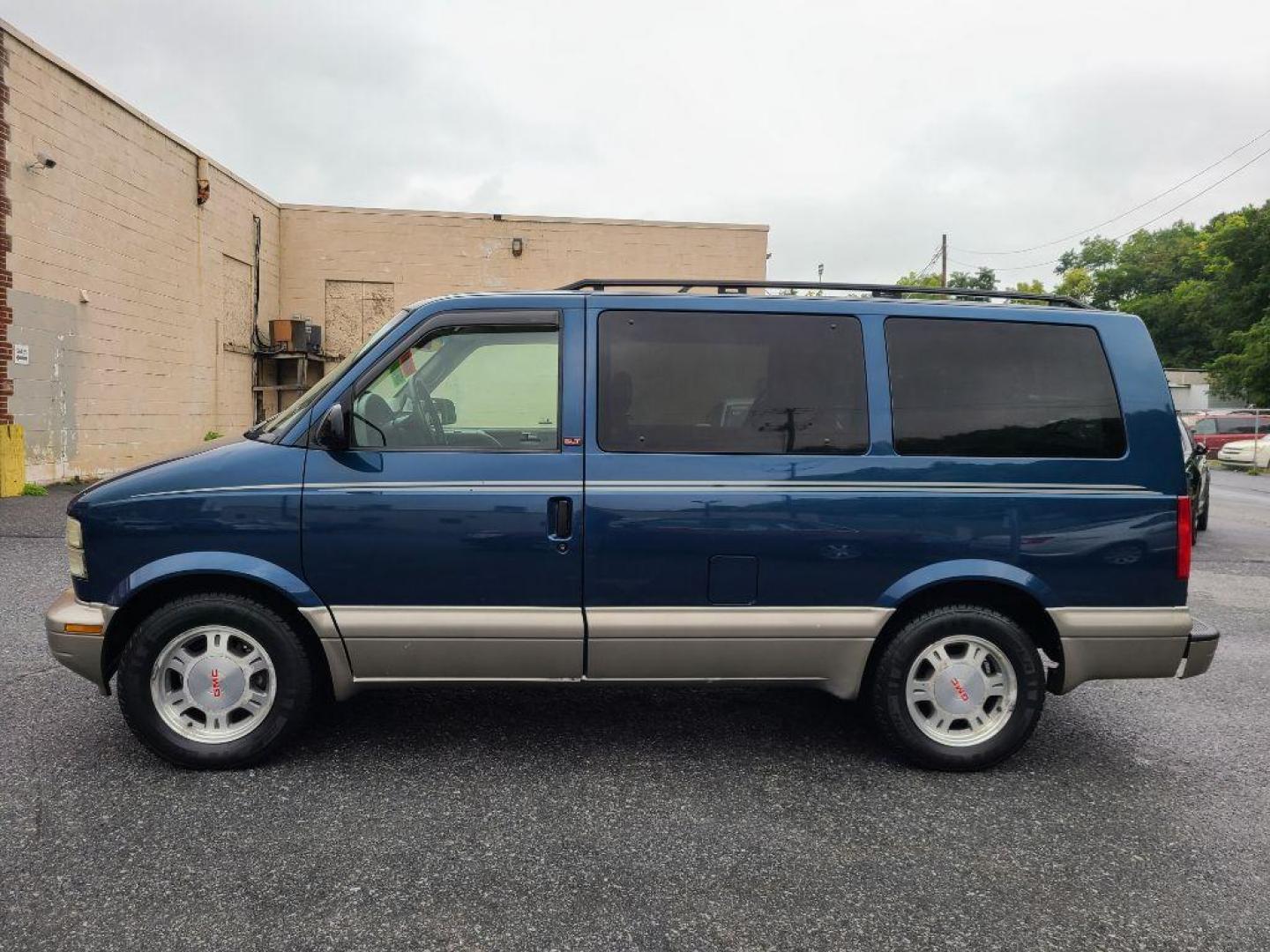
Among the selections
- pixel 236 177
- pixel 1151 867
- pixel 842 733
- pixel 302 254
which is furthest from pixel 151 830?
pixel 302 254

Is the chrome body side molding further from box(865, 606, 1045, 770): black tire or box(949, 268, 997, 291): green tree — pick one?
box(949, 268, 997, 291): green tree

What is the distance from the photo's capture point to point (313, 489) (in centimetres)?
359

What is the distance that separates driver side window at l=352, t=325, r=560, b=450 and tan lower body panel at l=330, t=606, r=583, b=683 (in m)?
0.66

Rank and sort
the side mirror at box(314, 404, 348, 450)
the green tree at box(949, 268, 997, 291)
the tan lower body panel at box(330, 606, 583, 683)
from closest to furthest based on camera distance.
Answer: the side mirror at box(314, 404, 348, 450)
the tan lower body panel at box(330, 606, 583, 683)
the green tree at box(949, 268, 997, 291)

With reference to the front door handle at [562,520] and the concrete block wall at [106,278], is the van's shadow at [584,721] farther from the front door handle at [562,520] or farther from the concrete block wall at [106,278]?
the concrete block wall at [106,278]

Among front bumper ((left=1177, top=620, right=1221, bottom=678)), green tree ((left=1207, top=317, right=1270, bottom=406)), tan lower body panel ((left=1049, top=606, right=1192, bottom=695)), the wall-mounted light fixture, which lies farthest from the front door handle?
green tree ((left=1207, top=317, right=1270, bottom=406))

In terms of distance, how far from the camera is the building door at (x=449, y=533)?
11.8 ft

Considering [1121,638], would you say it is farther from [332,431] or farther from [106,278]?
[106,278]

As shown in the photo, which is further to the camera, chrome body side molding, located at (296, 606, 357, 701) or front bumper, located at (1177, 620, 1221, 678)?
front bumper, located at (1177, 620, 1221, 678)

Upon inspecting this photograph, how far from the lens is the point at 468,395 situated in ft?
12.3

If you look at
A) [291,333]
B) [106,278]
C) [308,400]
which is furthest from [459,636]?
[291,333]

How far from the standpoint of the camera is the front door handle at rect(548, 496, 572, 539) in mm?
3598

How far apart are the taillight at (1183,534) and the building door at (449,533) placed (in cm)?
245

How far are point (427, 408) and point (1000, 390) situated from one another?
2378 mm
